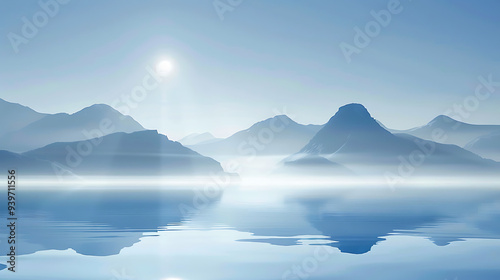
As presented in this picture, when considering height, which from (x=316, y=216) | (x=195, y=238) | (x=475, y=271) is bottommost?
(x=475, y=271)

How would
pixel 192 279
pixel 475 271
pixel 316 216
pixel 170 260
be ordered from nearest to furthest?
pixel 192 279
pixel 475 271
pixel 170 260
pixel 316 216

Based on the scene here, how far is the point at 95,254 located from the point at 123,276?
611 centimetres

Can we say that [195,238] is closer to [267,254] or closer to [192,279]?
[267,254]

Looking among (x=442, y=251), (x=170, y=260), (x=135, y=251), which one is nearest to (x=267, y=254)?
(x=170, y=260)

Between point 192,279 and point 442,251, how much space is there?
14767 millimetres

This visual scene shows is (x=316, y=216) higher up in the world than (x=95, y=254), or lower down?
higher up

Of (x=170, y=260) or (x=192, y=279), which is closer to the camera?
(x=192, y=279)

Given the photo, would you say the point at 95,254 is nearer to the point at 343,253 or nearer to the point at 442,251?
the point at 343,253

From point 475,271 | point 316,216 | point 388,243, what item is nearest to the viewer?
point 475,271

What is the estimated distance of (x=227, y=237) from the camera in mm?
38281

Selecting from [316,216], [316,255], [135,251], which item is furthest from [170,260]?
[316,216]

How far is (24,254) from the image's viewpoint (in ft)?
97.7

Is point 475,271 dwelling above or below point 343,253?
below

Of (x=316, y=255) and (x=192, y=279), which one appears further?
(x=316, y=255)
